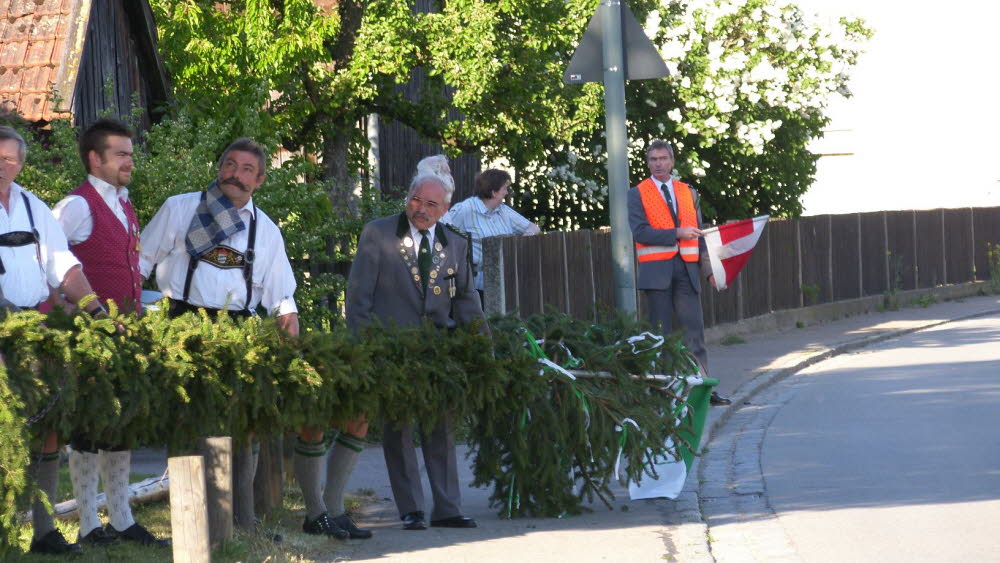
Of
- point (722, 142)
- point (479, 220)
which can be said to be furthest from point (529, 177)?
point (479, 220)

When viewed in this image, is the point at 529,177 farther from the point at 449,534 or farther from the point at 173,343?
the point at 173,343

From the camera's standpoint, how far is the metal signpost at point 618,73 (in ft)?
31.6

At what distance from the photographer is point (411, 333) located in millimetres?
6672

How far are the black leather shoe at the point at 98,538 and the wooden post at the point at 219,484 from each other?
0.57 m

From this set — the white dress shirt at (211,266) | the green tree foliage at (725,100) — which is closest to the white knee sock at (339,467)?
the white dress shirt at (211,266)

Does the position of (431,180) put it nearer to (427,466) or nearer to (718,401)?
(427,466)

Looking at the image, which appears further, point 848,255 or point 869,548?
point 848,255

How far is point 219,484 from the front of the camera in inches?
230

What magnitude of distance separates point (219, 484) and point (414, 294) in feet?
5.40

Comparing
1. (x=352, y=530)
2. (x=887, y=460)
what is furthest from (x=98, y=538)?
(x=887, y=460)

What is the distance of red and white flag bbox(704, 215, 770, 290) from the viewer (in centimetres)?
1139

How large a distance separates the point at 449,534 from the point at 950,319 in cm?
1590

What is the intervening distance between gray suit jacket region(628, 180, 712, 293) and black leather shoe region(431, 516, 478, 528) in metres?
4.47

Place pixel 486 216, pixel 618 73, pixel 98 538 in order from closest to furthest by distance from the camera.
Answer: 1. pixel 98 538
2. pixel 618 73
3. pixel 486 216
